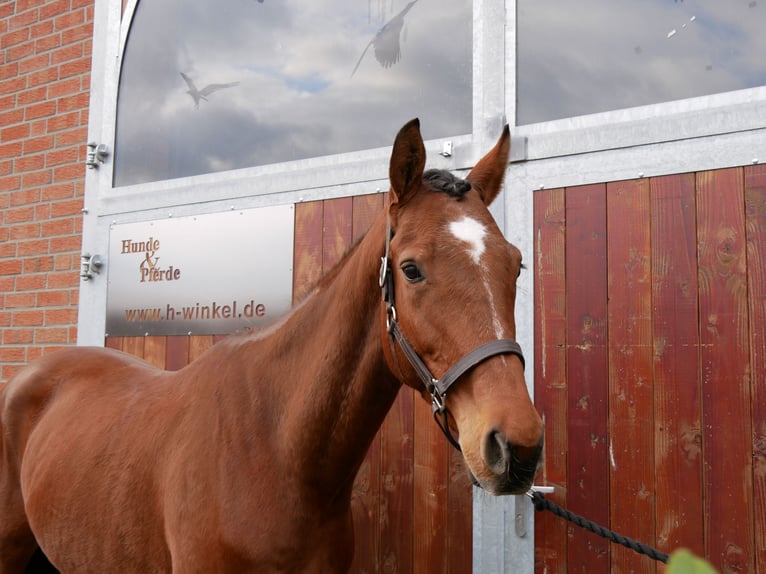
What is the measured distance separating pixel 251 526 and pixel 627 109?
1.98 meters

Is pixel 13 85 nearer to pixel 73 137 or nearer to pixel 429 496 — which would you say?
pixel 73 137

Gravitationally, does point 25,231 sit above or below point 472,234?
above

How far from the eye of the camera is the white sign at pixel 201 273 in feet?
10.6

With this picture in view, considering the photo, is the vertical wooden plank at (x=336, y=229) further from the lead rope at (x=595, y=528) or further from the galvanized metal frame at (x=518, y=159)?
the lead rope at (x=595, y=528)

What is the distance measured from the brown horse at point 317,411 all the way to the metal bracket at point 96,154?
1891 millimetres

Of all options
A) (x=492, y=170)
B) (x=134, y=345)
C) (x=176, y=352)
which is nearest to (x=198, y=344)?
(x=176, y=352)

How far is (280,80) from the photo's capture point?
3.48 meters

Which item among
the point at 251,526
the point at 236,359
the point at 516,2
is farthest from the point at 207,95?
the point at 251,526

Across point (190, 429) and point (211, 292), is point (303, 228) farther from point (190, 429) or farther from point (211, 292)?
point (190, 429)

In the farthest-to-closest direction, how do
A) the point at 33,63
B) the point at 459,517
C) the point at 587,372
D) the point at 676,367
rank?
the point at 33,63, the point at 459,517, the point at 587,372, the point at 676,367

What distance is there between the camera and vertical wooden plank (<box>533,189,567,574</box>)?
2.51 metres

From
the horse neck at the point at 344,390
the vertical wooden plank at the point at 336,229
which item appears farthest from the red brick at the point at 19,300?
the horse neck at the point at 344,390

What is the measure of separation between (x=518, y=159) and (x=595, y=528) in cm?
143

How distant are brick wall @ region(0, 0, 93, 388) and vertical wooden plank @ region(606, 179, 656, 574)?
2.99 meters
